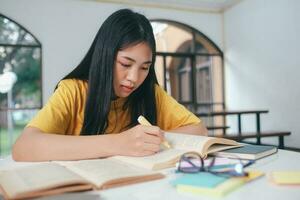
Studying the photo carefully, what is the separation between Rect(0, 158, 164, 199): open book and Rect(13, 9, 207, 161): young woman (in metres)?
0.11

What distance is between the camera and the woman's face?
1.04 metres

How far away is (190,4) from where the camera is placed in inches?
210

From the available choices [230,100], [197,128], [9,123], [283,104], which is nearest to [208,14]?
[230,100]

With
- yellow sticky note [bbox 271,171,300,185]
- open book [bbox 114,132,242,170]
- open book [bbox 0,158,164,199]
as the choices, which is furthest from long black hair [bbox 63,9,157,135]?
yellow sticky note [bbox 271,171,300,185]

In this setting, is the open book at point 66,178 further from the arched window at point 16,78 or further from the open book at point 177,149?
the arched window at point 16,78

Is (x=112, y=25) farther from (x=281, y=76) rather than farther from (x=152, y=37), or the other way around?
(x=281, y=76)

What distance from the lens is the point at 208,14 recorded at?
18.3 feet

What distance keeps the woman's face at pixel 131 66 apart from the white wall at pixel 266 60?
3.64m

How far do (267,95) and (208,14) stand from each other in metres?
1.92

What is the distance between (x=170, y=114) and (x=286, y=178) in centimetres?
75

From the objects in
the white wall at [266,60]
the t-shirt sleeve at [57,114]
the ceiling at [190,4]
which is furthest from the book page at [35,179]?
the ceiling at [190,4]

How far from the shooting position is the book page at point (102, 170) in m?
0.58

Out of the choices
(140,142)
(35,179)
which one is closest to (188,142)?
(140,142)

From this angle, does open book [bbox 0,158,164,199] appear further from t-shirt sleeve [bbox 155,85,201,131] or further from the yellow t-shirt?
t-shirt sleeve [bbox 155,85,201,131]
